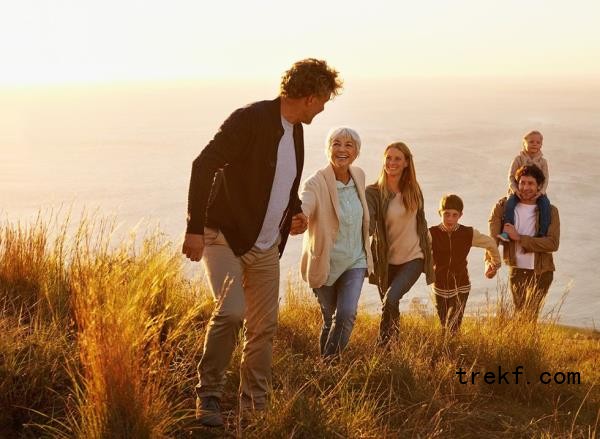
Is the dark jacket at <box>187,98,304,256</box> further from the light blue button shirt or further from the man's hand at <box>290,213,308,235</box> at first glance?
the light blue button shirt

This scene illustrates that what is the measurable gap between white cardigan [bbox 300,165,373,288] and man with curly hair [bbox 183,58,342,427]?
3.18 feet

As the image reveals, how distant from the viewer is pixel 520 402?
5117 millimetres

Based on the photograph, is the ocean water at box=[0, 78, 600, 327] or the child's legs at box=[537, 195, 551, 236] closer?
the child's legs at box=[537, 195, 551, 236]

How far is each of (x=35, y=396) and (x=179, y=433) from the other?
0.78m

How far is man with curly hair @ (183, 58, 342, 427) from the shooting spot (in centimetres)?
360

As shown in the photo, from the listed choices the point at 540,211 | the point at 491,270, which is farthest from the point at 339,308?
the point at 540,211

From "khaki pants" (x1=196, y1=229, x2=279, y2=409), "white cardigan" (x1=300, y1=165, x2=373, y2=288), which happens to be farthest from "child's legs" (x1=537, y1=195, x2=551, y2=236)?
"khaki pants" (x1=196, y1=229, x2=279, y2=409)

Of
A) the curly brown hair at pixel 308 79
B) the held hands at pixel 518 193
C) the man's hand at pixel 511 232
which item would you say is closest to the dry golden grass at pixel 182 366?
the man's hand at pixel 511 232

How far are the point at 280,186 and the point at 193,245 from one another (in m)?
0.59

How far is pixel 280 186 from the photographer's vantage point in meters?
3.89

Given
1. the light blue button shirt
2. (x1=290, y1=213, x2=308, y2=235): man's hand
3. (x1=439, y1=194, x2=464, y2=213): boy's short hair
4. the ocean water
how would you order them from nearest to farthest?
(x1=290, y1=213, x2=308, y2=235): man's hand
the light blue button shirt
(x1=439, y1=194, x2=464, y2=213): boy's short hair
the ocean water

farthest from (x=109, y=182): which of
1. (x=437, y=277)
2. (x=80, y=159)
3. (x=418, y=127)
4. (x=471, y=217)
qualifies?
(x=418, y=127)

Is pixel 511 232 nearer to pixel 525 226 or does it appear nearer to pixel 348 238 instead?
pixel 525 226

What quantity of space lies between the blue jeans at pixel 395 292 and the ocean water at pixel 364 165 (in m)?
0.65
